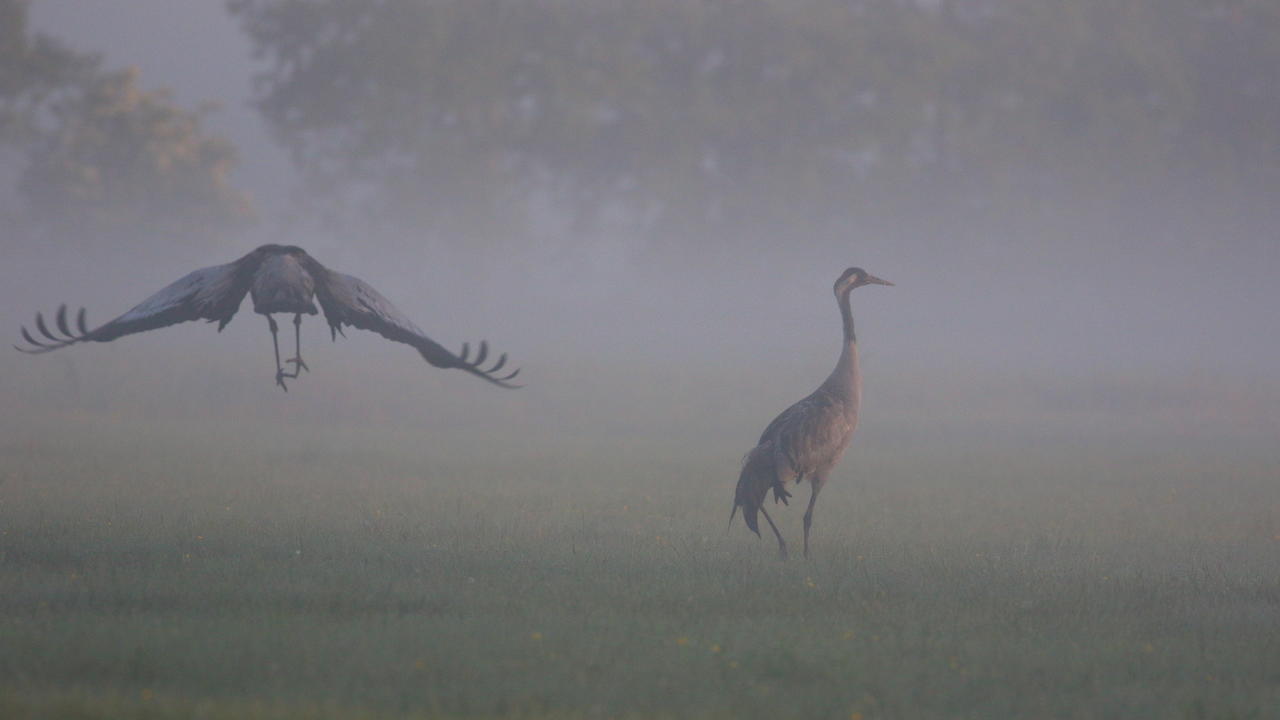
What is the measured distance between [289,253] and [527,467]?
918cm

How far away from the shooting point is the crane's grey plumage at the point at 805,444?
1019cm

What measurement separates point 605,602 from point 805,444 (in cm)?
284

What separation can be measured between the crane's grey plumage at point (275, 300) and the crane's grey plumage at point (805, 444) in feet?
7.51

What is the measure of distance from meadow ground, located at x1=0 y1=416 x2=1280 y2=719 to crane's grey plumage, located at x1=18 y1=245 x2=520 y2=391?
1613mm

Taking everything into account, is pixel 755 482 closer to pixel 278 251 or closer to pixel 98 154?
pixel 278 251

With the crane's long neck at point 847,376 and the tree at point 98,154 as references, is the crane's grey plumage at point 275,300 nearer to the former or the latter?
the crane's long neck at point 847,376

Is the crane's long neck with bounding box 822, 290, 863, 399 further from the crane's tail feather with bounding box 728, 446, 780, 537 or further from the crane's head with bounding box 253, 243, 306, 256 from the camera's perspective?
the crane's head with bounding box 253, 243, 306, 256

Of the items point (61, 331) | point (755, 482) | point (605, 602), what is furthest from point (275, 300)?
point (755, 482)

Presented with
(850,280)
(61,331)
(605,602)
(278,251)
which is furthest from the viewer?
(850,280)

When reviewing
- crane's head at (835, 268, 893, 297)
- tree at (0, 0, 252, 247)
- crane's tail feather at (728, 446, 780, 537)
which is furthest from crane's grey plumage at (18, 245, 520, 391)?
tree at (0, 0, 252, 247)

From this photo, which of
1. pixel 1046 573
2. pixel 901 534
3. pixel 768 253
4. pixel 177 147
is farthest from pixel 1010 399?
pixel 177 147

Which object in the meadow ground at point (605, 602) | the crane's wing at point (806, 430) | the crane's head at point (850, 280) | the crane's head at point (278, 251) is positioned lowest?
the meadow ground at point (605, 602)

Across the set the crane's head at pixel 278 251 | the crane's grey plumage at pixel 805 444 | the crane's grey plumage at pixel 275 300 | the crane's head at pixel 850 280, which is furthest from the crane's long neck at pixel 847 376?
the crane's head at pixel 278 251

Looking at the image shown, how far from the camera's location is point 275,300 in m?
8.69
